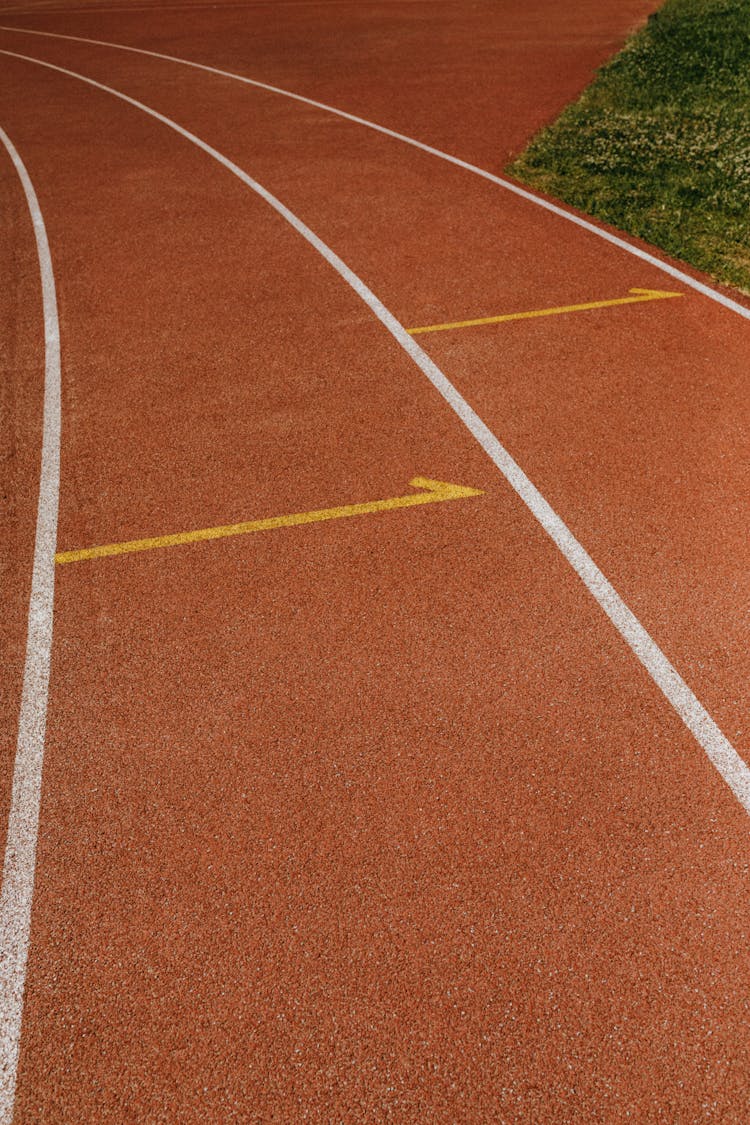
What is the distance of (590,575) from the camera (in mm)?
5848

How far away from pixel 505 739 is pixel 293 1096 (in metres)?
1.94

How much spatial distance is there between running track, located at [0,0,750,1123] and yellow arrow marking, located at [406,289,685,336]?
78mm

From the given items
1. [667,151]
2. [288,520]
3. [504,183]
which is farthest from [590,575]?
[667,151]

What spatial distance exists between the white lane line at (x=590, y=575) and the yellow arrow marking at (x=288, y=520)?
0.46 metres

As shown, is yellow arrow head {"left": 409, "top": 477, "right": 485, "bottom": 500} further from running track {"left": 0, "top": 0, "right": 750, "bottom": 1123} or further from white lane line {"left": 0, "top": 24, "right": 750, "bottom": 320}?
white lane line {"left": 0, "top": 24, "right": 750, "bottom": 320}

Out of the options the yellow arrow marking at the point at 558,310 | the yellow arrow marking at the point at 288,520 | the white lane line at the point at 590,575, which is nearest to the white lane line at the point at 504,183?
the yellow arrow marking at the point at 558,310

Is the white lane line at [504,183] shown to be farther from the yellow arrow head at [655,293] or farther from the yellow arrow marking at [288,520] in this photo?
the yellow arrow marking at [288,520]

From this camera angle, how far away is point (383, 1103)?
3508 mm

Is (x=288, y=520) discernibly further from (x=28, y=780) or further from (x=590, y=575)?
(x=28, y=780)

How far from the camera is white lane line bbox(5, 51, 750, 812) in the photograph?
4.68 m

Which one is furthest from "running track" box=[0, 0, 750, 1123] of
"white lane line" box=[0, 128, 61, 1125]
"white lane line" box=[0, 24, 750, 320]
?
"white lane line" box=[0, 24, 750, 320]

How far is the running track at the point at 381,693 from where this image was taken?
370cm

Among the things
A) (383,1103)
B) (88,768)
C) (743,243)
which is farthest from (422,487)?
(743,243)

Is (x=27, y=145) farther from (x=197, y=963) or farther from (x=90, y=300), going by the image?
(x=197, y=963)
